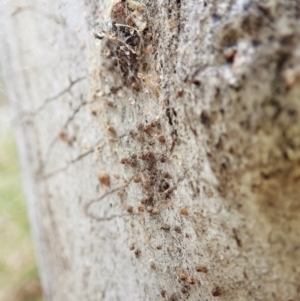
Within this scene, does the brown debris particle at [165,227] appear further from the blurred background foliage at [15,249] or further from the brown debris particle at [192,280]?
the blurred background foliage at [15,249]

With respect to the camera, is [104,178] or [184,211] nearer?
[184,211]

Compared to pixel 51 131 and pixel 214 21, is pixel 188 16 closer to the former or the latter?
pixel 214 21

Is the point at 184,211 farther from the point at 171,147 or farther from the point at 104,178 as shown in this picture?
the point at 104,178

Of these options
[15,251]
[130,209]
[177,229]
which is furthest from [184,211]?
[15,251]

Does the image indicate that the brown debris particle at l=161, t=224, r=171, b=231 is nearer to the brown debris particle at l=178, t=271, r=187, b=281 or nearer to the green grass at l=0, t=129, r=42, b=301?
the brown debris particle at l=178, t=271, r=187, b=281

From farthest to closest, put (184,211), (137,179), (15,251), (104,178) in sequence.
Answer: (15,251)
(104,178)
(137,179)
(184,211)

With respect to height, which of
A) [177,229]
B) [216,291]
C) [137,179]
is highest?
[137,179]
